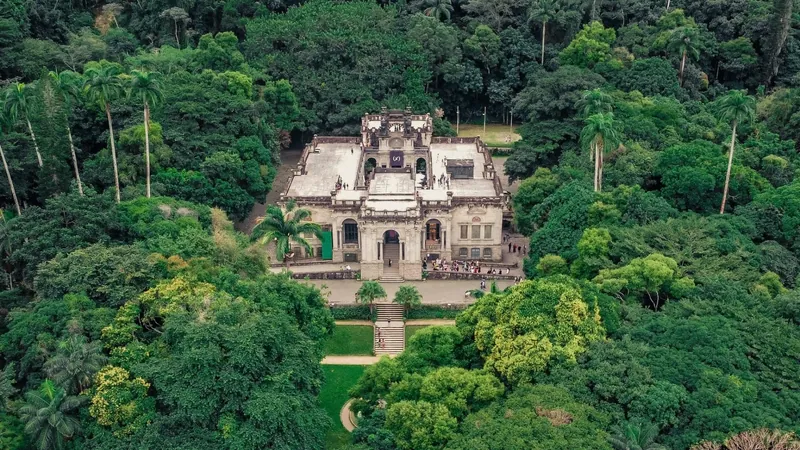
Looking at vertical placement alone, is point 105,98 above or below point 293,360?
above

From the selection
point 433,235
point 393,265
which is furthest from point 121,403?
point 433,235

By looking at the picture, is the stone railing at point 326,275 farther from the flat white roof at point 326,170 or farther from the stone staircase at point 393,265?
the flat white roof at point 326,170

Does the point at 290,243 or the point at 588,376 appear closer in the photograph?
the point at 588,376

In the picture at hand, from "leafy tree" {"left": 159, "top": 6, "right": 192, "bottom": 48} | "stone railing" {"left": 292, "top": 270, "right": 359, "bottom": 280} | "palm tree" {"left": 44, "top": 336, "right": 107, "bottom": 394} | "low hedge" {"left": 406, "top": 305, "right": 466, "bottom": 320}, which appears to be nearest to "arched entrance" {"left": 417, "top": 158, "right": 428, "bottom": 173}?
"stone railing" {"left": 292, "top": 270, "right": 359, "bottom": 280}

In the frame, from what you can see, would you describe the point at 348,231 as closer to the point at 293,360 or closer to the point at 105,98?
the point at 105,98

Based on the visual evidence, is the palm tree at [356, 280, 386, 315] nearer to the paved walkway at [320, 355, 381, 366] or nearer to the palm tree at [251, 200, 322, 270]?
the paved walkway at [320, 355, 381, 366]

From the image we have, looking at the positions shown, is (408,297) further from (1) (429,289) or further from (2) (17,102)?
(2) (17,102)

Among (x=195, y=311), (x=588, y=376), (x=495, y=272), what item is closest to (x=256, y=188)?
(x=495, y=272)
